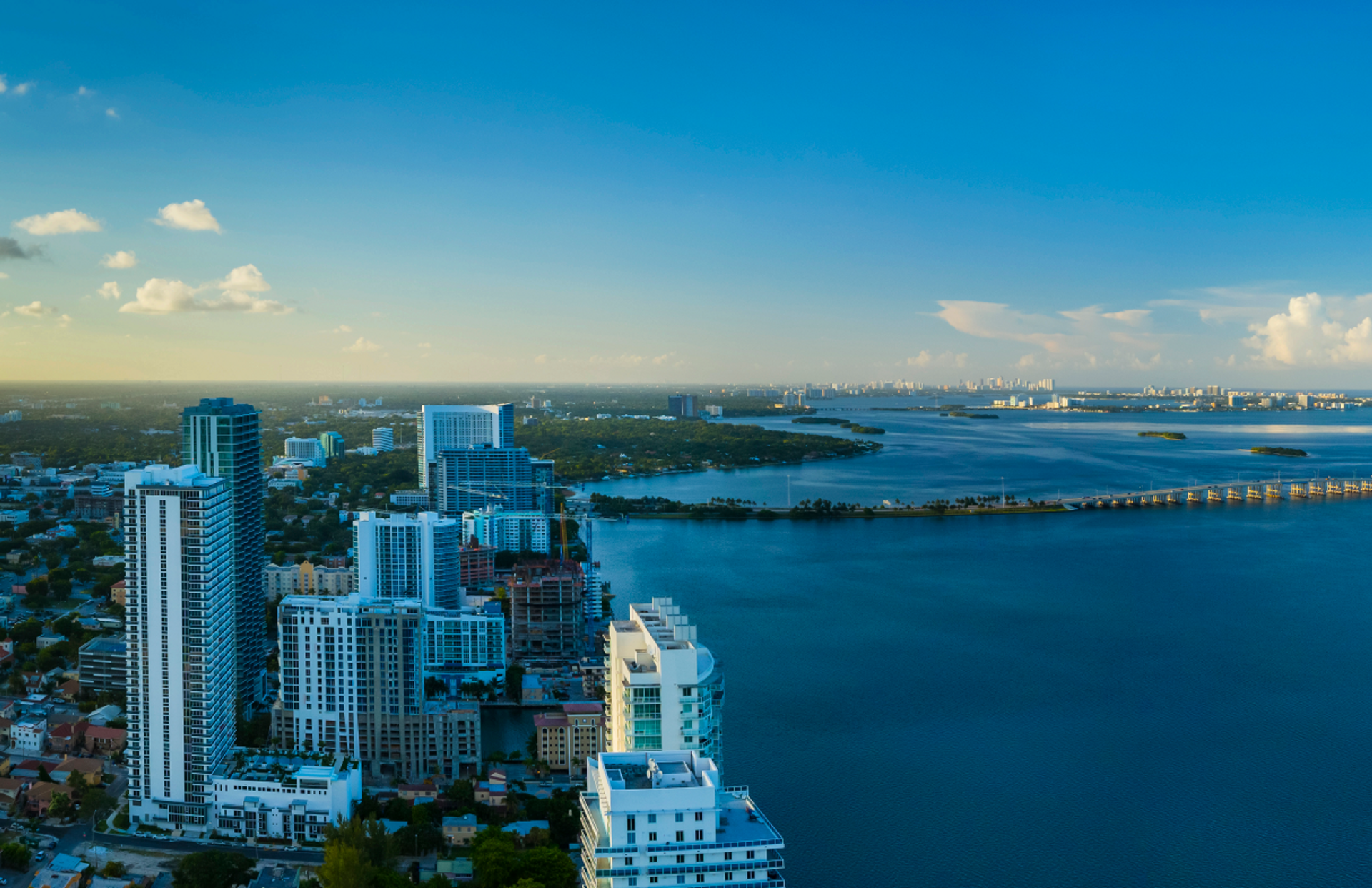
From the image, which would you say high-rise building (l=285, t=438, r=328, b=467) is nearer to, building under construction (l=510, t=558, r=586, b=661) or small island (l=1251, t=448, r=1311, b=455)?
building under construction (l=510, t=558, r=586, b=661)

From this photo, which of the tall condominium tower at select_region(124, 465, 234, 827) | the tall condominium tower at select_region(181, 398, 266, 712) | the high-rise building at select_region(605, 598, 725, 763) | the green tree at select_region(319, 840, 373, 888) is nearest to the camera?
the green tree at select_region(319, 840, 373, 888)

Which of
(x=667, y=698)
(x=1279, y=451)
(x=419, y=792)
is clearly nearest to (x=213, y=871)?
(x=419, y=792)

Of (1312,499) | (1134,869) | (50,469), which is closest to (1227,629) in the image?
(1134,869)

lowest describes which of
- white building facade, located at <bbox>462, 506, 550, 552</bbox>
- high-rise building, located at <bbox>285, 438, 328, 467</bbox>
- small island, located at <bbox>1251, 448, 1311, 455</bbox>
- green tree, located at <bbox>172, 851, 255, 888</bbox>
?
green tree, located at <bbox>172, 851, 255, 888</bbox>

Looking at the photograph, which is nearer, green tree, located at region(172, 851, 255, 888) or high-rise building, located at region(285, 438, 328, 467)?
green tree, located at region(172, 851, 255, 888)

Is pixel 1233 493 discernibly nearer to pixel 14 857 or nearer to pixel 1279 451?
pixel 1279 451

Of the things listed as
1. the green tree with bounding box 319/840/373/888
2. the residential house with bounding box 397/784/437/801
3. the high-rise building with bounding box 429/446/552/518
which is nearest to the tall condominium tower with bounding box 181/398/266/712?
the residential house with bounding box 397/784/437/801

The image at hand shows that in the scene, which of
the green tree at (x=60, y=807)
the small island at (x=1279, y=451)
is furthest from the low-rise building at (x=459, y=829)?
the small island at (x=1279, y=451)

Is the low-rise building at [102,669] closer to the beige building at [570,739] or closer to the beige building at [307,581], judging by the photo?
the beige building at [307,581]
